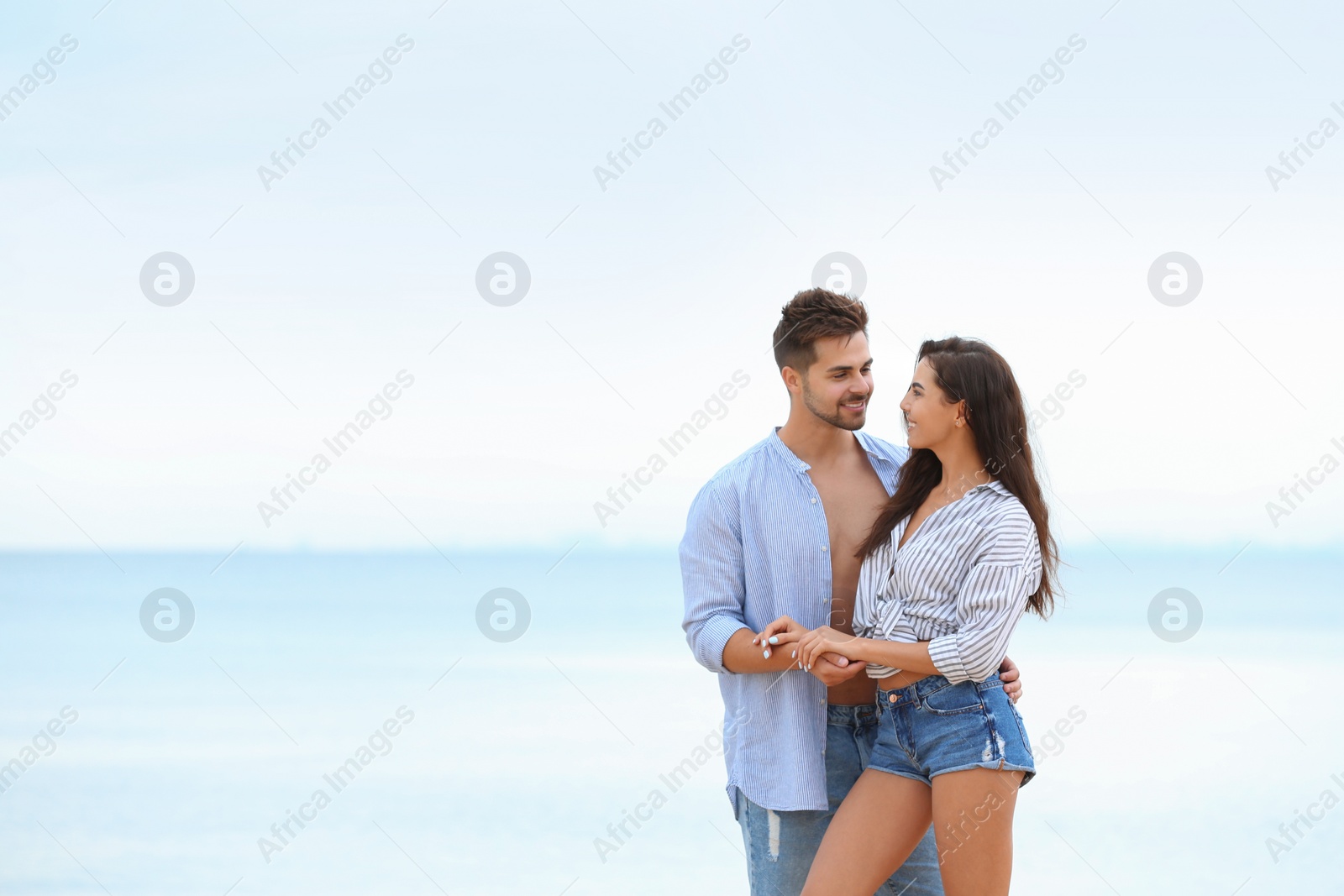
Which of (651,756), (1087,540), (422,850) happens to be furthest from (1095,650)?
(1087,540)

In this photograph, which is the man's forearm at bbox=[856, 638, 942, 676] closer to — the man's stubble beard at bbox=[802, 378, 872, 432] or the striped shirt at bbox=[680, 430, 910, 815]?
the striped shirt at bbox=[680, 430, 910, 815]

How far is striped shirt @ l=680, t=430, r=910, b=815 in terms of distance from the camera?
2490mm

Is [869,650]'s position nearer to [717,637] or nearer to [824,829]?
[717,637]

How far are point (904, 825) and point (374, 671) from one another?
8641 millimetres

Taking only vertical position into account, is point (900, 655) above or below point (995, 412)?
below

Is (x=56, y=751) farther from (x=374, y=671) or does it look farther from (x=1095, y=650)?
(x=1095, y=650)

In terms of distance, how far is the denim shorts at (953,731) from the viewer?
218 centimetres

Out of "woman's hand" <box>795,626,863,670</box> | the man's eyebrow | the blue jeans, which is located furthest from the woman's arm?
the man's eyebrow

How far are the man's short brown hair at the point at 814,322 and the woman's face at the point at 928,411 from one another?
10.0 inches

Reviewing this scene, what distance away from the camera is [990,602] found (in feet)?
7.20

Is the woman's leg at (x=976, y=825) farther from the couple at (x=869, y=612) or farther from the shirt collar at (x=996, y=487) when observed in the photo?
the shirt collar at (x=996, y=487)

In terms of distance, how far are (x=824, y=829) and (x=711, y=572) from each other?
0.61 m

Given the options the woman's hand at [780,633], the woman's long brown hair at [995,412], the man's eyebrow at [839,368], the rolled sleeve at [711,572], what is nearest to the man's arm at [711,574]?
the rolled sleeve at [711,572]

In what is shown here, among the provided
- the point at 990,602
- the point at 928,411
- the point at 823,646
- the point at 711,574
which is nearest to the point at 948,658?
the point at 990,602
